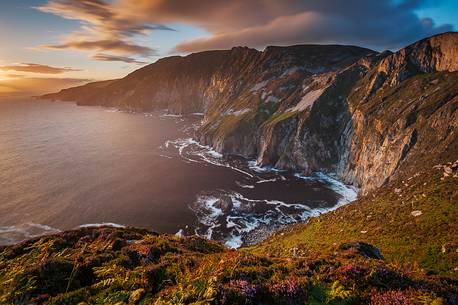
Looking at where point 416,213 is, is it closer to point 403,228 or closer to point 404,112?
point 403,228

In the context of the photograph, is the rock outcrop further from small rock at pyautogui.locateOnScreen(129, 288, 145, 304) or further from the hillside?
small rock at pyautogui.locateOnScreen(129, 288, 145, 304)

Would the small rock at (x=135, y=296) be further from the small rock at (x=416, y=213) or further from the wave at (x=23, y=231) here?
the wave at (x=23, y=231)

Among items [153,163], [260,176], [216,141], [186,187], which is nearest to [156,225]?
[186,187]

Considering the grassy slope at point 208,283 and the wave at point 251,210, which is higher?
the grassy slope at point 208,283

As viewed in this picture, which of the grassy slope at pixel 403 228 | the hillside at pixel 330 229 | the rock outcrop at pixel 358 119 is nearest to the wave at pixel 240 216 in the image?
Result: the hillside at pixel 330 229

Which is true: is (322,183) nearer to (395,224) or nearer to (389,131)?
(389,131)
